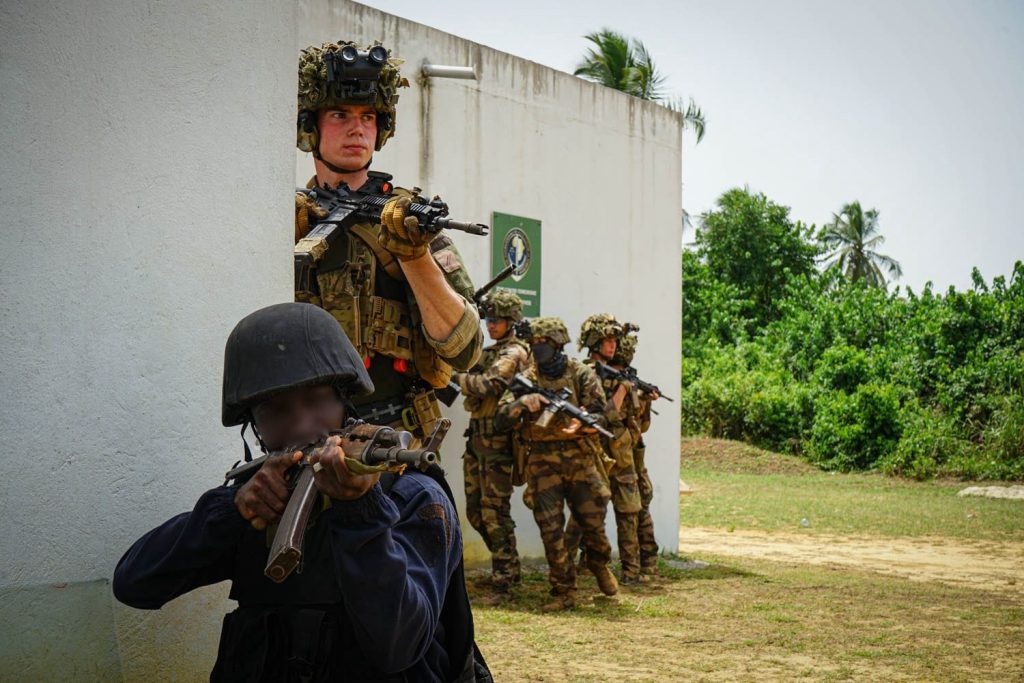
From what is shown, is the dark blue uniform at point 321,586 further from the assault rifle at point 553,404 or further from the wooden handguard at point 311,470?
the assault rifle at point 553,404

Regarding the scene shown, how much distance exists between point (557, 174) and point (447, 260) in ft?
22.6

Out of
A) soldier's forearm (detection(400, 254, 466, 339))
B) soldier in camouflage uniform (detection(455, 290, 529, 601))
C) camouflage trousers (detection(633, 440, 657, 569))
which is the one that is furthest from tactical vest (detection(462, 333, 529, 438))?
soldier's forearm (detection(400, 254, 466, 339))

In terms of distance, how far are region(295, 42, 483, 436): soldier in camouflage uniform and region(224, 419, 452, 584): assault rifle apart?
1366mm

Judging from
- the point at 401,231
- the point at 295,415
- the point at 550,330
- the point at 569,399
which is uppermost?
the point at 401,231

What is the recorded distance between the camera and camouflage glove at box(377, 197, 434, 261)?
10.3 ft

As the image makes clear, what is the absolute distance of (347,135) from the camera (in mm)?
3889

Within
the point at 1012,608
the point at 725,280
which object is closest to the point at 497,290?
the point at 1012,608

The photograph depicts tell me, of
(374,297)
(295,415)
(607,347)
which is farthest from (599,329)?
(295,415)

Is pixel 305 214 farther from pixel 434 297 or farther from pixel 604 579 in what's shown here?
pixel 604 579

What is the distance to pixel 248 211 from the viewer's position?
2912 mm

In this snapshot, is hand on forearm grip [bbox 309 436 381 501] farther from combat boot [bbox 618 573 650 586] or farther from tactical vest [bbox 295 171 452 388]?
combat boot [bbox 618 573 650 586]

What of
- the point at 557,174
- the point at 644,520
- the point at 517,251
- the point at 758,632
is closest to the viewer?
the point at 758,632

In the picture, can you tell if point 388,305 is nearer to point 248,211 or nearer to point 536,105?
point 248,211

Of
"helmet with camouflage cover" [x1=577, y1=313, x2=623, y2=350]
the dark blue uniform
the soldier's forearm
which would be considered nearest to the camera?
the dark blue uniform
